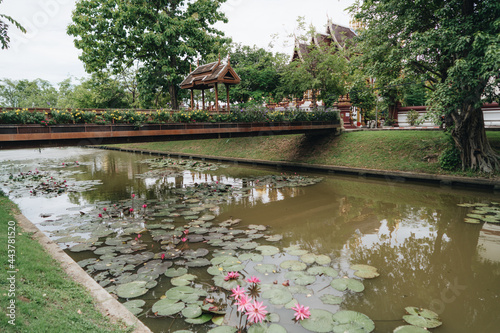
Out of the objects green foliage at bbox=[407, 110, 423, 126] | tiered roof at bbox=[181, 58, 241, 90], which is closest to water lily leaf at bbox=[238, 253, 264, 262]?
tiered roof at bbox=[181, 58, 241, 90]

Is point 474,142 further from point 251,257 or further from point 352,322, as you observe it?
point 352,322

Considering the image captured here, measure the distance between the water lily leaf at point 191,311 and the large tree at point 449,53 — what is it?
10.7 metres

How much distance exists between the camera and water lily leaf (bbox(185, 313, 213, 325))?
3.75 metres

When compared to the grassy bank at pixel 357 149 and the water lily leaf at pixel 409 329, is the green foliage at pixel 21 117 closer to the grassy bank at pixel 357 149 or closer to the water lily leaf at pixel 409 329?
the water lily leaf at pixel 409 329

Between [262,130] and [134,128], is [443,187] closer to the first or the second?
[262,130]

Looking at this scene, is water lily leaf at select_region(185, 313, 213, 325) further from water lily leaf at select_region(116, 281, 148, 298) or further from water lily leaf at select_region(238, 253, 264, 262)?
water lily leaf at select_region(238, 253, 264, 262)

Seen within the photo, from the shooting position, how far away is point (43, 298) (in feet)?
11.4

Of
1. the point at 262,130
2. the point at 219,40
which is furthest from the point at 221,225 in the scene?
the point at 219,40

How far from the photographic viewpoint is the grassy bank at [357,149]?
1452 centimetres

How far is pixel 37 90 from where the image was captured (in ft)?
228

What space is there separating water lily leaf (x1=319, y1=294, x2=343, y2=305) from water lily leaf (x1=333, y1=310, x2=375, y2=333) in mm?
332

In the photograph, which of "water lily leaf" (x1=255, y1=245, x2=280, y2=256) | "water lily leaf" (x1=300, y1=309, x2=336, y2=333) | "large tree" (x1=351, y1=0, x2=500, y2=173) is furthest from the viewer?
"large tree" (x1=351, y1=0, x2=500, y2=173)

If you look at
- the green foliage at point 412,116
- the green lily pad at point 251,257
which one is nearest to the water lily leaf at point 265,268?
the green lily pad at point 251,257

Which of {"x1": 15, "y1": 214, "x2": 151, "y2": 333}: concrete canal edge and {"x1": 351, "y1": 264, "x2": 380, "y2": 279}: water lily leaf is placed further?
{"x1": 351, "y1": 264, "x2": 380, "y2": 279}: water lily leaf
